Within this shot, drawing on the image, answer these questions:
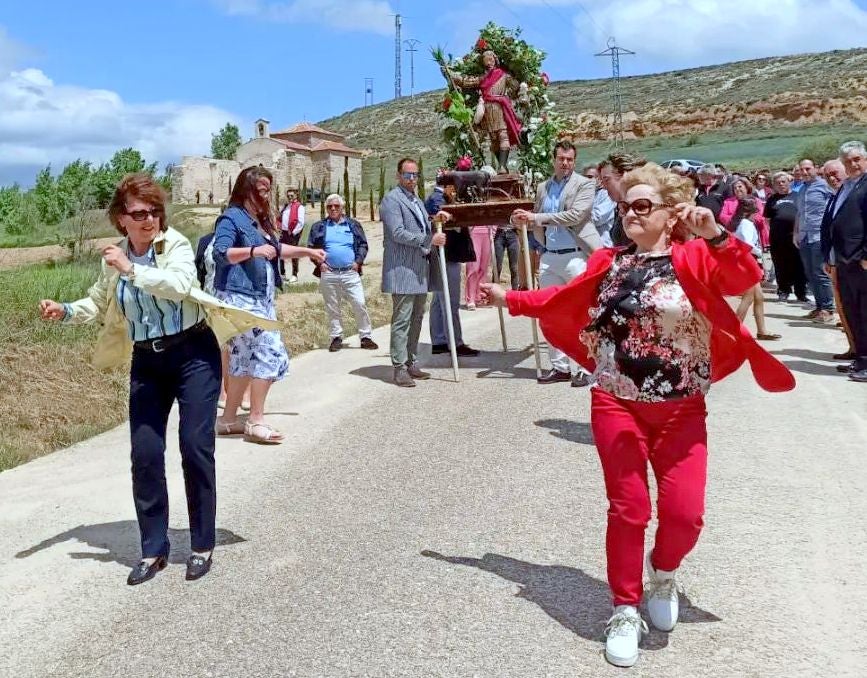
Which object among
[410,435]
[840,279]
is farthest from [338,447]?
[840,279]

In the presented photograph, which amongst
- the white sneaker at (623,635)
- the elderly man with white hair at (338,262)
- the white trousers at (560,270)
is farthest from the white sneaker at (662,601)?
the elderly man with white hair at (338,262)

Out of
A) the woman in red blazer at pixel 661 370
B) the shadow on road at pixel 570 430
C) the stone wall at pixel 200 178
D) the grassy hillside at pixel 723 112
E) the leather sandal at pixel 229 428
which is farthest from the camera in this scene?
the stone wall at pixel 200 178

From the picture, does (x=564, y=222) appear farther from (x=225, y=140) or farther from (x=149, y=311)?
(x=225, y=140)

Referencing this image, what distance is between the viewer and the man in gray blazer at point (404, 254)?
30.3 feet

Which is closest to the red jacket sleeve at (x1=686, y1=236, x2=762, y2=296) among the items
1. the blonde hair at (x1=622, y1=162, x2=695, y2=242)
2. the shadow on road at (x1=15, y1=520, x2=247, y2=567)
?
the blonde hair at (x1=622, y1=162, x2=695, y2=242)

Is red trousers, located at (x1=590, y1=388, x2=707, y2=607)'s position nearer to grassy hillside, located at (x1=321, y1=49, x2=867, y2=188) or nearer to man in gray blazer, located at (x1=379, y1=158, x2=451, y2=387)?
man in gray blazer, located at (x1=379, y1=158, x2=451, y2=387)

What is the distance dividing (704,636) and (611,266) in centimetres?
152

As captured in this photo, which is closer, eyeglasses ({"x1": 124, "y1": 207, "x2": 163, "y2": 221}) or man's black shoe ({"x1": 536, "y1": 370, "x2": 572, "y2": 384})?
eyeglasses ({"x1": 124, "y1": 207, "x2": 163, "y2": 221})

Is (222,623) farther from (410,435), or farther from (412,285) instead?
(412,285)

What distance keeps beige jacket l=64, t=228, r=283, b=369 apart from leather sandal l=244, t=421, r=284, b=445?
2.21m

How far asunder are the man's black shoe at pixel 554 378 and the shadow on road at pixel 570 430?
1.62m

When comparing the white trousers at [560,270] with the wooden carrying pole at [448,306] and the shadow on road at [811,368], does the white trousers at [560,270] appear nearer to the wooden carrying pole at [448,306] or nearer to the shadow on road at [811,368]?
the wooden carrying pole at [448,306]

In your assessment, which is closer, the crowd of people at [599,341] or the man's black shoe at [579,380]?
the crowd of people at [599,341]

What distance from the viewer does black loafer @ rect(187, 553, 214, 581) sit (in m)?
4.59
